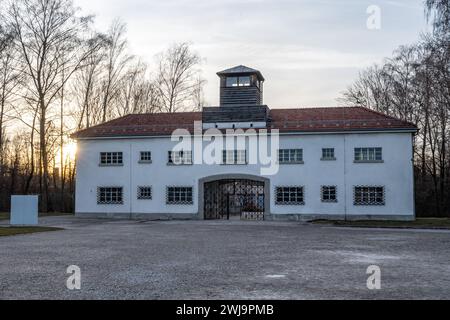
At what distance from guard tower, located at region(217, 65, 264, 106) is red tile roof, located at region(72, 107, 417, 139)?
5.86 feet

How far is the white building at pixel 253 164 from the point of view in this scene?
29.9 metres

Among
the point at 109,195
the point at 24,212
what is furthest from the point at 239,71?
the point at 24,212

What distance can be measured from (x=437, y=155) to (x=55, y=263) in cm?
3769

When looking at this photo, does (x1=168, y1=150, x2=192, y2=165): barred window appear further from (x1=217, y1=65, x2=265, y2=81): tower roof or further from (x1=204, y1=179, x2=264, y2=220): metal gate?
(x1=217, y1=65, x2=265, y2=81): tower roof

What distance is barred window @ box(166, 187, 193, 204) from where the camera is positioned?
32.2 m

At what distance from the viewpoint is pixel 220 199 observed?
35.4 meters

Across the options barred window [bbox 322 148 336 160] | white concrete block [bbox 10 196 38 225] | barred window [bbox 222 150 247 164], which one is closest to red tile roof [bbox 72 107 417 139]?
barred window [bbox 322 148 336 160]

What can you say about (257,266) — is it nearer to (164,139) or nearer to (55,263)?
(55,263)

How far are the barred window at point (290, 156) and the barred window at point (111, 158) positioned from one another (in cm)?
1010

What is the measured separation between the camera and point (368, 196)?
29.9 metres

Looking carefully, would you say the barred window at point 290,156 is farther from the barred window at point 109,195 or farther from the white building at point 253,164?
the barred window at point 109,195
